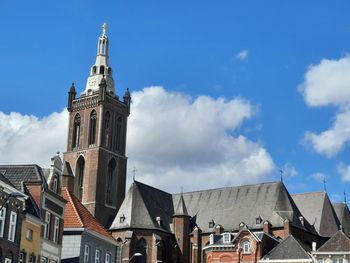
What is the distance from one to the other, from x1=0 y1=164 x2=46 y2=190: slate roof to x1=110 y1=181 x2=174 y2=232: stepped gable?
40440 millimetres

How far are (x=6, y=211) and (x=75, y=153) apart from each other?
5784 cm

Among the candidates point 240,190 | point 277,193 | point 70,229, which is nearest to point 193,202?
point 240,190

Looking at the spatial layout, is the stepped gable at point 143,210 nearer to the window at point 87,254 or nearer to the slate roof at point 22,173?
the window at point 87,254

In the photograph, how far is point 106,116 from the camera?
9894 centimetres

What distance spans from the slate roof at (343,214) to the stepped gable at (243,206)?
20.4 feet

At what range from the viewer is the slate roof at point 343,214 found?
8938cm

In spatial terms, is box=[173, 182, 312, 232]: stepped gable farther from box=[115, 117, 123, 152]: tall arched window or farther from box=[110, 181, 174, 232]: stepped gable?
box=[115, 117, 123, 152]: tall arched window

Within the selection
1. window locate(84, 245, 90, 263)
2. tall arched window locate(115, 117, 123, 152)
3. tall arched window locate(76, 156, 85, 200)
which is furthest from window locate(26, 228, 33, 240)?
tall arched window locate(115, 117, 123, 152)

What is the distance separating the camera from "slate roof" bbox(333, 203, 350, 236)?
89375mm

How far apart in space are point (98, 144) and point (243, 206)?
21495 mm

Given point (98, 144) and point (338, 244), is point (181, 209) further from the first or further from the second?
point (338, 244)

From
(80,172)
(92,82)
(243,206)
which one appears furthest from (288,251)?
(92,82)

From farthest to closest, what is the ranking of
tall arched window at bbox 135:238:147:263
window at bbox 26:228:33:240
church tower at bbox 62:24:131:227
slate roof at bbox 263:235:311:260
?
1. church tower at bbox 62:24:131:227
2. tall arched window at bbox 135:238:147:263
3. slate roof at bbox 263:235:311:260
4. window at bbox 26:228:33:240

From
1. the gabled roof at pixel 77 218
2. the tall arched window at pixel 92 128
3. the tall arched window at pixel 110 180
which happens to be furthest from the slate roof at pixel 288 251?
the tall arched window at pixel 92 128
